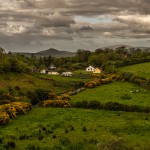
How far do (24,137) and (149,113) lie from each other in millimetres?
27840

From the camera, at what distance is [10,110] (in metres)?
66.6

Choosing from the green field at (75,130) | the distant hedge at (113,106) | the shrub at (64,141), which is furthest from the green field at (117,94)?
the shrub at (64,141)

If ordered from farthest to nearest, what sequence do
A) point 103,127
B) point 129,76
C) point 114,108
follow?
point 129,76 < point 114,108 < point 103,127

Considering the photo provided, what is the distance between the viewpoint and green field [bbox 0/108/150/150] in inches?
1855

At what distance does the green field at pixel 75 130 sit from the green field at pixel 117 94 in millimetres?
11808

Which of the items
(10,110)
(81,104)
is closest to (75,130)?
(10,110)

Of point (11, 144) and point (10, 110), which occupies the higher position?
point (10, 110)

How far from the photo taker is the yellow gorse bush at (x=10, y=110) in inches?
2397

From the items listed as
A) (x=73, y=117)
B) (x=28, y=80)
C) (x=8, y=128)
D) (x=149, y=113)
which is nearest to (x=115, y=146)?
(x=8, y=128)

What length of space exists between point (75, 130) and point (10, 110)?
1645cm

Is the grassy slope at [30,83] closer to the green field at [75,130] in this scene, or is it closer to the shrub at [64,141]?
the green field at [75,130]

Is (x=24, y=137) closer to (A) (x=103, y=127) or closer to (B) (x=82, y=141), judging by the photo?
(B) (x=82, y=141)

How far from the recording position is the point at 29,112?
241 ft

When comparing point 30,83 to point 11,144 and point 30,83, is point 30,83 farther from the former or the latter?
point 11,144
